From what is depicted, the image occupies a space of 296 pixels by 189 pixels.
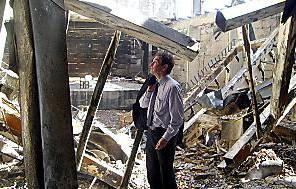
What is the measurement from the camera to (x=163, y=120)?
4316 millimetres

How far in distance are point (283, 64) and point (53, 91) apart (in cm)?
285

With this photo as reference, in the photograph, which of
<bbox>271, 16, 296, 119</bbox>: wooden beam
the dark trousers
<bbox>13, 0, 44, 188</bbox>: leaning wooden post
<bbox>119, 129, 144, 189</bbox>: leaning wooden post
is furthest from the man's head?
<bbox>13, 0, 44, 188</bbox>: leaning wooden post

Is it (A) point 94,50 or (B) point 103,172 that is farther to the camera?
(A) point 94,50

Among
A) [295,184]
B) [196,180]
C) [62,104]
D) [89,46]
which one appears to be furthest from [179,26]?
[62,104]

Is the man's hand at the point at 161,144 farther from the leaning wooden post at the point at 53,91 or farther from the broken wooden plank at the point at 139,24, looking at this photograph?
the leaning wooden post at the point at 53,91

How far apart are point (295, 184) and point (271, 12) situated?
280 centimetres

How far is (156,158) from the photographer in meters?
4.52

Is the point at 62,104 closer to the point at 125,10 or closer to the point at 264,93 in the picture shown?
the point at 125,10

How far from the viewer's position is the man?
4.21 m

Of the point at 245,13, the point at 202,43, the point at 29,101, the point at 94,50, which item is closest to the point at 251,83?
the point at 245,13

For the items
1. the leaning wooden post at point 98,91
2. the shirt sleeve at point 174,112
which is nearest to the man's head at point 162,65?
the shirt sleeve at point 174,112

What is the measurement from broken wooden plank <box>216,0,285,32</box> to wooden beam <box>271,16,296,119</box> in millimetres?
572

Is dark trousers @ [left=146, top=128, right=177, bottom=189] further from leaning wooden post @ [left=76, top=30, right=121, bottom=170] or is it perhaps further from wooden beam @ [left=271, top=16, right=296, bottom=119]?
wooden beam @ [left=271, top=16, right=296, bottom=119]

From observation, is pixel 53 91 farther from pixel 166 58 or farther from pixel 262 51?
pixel 262 51
